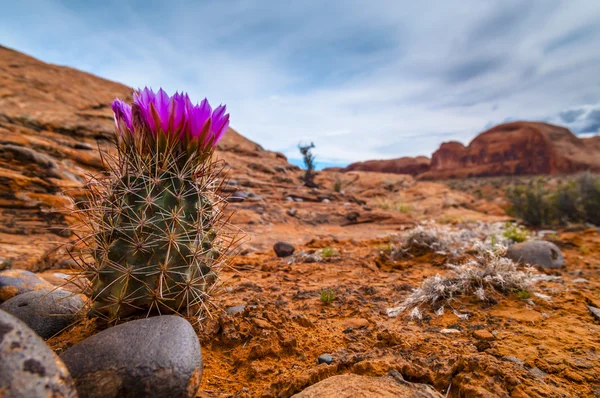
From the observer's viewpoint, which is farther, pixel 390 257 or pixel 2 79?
pixel 2 79

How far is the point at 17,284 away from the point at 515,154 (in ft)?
271

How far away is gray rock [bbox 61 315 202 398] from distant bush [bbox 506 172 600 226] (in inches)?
463

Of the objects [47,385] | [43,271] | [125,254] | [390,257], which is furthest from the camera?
[390,257]

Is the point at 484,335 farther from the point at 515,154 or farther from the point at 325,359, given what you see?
the point at 515,154

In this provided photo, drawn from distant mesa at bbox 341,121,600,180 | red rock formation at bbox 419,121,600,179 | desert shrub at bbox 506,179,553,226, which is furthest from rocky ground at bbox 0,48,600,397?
red rock formation at bbox 419,121,600,179

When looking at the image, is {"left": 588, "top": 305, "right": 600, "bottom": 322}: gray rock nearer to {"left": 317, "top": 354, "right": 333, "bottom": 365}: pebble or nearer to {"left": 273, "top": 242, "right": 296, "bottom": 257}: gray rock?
{"left": 317, "top": 354, "right": 333, "bottom": 365}: pebble

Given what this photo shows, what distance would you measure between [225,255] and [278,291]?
1.20 metres

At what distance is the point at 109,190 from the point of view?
6.15 feet

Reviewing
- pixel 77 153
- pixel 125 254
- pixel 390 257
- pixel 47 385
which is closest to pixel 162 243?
pixel 125 254

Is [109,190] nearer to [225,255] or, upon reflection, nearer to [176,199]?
[176,199]

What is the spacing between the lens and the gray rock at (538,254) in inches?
162

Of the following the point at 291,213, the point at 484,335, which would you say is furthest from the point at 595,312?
the point at 291,213

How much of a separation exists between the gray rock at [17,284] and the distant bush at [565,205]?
12.2 metres

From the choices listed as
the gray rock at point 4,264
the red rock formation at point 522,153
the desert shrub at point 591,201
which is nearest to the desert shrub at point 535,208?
the desert shrub at point 591,201
